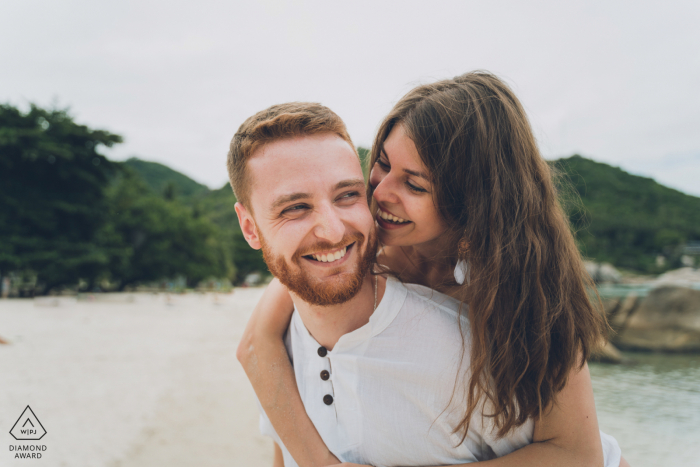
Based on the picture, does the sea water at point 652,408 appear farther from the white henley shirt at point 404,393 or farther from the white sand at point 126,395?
the white henley shirt at point 404,393

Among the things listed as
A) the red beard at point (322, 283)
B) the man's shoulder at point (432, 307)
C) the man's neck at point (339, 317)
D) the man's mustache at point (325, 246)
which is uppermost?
the man's mustache at point (325, 246)

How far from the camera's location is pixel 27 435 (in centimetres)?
730

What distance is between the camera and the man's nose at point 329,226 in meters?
1.83

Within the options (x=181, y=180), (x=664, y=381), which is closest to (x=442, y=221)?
(x=664, y=381)

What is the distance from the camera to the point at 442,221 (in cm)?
224

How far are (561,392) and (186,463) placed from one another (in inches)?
285

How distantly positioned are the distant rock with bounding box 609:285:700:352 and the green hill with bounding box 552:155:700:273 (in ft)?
77.2

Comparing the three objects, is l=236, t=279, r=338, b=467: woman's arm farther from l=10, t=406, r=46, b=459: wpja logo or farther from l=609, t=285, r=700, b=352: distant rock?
l=609, t=285, r=700, b=352: distant rock

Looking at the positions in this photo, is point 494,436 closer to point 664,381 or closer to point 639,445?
point 639,445

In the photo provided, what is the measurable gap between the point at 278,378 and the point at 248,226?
2.61 ft

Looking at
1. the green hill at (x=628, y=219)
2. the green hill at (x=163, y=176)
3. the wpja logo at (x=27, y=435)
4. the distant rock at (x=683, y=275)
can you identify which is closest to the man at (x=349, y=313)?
the wpja logo at (x=27, y=435)

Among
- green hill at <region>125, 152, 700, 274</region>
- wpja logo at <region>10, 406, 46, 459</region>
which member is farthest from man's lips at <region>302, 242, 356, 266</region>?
green hill at <region>125, 152, 700, 274</region>

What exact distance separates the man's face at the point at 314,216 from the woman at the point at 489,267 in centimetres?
33

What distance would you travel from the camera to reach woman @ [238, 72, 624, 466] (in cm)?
180
